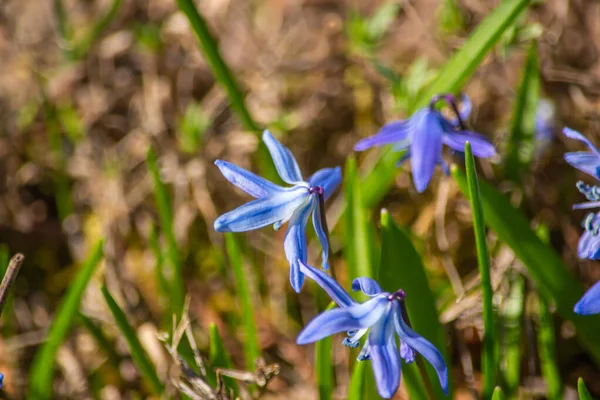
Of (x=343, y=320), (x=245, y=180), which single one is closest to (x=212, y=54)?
(x=245, y=180)

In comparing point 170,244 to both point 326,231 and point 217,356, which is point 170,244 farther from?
point 326,231

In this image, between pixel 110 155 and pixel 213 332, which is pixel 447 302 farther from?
pixel 110 155

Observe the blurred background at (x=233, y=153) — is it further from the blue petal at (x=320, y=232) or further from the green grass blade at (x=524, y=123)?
the blue petal at (x=320, y=232)

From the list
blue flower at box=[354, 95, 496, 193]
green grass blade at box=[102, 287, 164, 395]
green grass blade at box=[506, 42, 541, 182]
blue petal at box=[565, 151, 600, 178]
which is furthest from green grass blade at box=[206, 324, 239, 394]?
green grass blade at box=[506, 42, 541, 182]

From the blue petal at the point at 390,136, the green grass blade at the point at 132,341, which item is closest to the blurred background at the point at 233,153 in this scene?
the blue petal at the point at 390,136

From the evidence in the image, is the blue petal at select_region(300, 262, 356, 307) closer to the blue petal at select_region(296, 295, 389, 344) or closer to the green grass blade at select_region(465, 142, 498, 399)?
the blue petal at select_region(296, 295, 389, 344)
